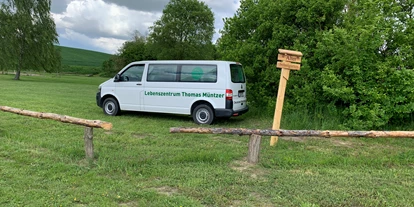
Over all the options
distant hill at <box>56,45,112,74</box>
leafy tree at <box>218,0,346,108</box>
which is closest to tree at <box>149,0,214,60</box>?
leafy tree at <box>218,0,346,108</box>

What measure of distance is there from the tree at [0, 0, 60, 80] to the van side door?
2529 cm

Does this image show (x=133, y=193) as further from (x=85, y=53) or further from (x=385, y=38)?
(x=85, y=53)

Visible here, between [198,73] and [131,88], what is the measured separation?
7.24ft

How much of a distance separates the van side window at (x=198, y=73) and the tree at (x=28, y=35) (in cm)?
2712

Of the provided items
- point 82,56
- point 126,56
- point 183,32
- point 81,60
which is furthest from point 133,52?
point 82,56

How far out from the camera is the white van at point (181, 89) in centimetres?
826

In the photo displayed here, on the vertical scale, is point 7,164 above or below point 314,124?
below

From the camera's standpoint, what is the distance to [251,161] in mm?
4828

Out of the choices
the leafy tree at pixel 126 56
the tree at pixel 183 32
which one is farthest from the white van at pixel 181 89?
the leafy tree at pixel 126 56

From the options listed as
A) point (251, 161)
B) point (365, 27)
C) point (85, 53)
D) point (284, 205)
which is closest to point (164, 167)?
point (251, 161)

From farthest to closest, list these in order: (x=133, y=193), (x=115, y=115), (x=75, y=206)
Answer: (x=115, y=115)
(x=133, y=193)
(x=75, y=206)

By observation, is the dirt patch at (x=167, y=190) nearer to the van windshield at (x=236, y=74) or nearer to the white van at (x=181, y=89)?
the white van at (x=181, y=89)

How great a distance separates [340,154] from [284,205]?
2.84 metres

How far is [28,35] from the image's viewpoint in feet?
98.4
